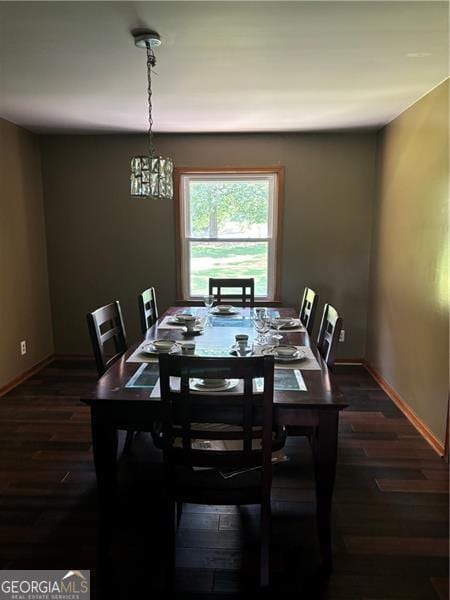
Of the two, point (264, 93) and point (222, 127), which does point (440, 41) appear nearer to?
point (264, 93)

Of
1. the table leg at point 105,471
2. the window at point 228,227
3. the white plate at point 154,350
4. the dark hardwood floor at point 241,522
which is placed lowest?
the dark hardwood floor at point 241,522

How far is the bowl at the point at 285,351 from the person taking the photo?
2.08 meters

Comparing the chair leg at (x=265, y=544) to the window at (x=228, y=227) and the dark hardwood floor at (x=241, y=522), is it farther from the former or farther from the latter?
the window at (x=228, y=227)

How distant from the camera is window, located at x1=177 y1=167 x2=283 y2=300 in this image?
4074 mm

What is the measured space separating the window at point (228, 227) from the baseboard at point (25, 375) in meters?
1.59

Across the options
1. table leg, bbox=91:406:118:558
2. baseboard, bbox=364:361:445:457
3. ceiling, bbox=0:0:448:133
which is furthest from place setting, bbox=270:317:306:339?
ceiling, bbox=0:0:448:133

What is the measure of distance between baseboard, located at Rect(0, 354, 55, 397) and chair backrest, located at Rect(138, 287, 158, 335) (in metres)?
1.54

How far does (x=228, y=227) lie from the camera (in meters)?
4.15

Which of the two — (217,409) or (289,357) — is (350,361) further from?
(217,409)

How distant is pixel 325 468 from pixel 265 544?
38 cm

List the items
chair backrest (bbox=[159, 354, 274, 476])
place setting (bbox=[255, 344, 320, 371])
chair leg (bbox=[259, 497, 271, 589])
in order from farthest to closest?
place setting (bbox=[255, 344, 320, 371]) < chair leg (bbox=[259, 497, 271, 589]) < chair backrest (bbox=[159, 354, 274, 476])

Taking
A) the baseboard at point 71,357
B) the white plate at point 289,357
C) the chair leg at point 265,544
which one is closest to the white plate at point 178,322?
the white plate at point 289,357

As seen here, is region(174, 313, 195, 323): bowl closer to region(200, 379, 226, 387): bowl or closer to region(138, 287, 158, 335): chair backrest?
region(138, 287, 158, 335): chair backrest

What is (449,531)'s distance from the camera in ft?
6.25
